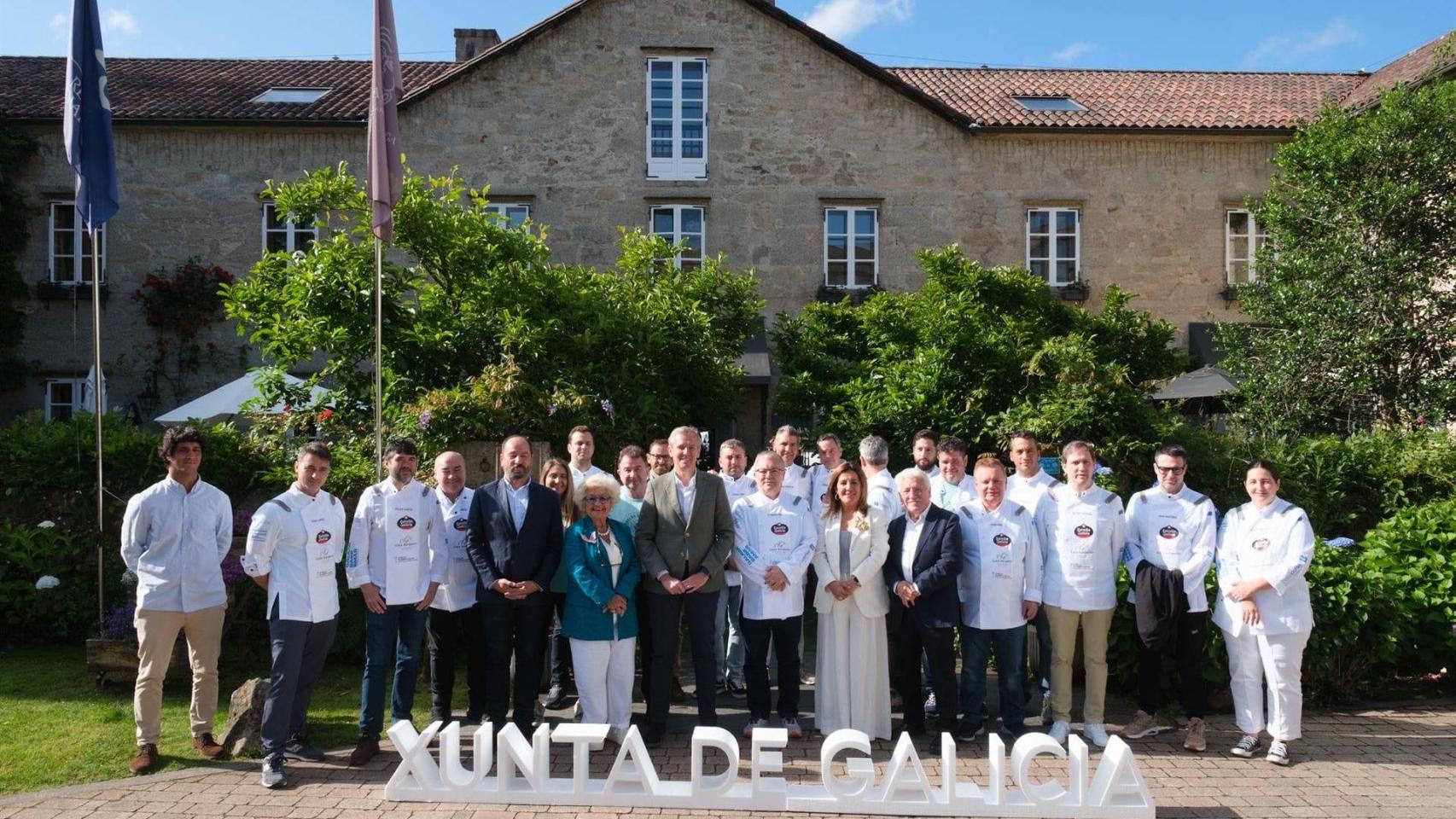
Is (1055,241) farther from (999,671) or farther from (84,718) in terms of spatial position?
(84,718)

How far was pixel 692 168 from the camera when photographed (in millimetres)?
18656

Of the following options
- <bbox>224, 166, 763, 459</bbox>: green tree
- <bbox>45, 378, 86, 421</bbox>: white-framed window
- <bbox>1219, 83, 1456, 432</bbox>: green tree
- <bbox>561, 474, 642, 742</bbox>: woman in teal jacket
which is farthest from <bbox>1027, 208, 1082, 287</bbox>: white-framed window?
<bbox>45, 378, 86, 421</bbox>: white-framed window

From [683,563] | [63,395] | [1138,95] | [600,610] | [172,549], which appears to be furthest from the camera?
[1138,95]

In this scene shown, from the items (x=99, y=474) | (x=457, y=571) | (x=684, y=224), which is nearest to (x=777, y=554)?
(x=457, y=571)

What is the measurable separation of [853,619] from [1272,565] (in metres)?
2.57

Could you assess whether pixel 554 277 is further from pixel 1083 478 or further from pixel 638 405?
pixel 1083 478

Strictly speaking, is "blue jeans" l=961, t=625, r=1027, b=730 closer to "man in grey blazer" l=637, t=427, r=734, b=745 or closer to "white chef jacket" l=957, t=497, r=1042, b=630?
"white chef jacket" l=957, t=497, r=1042, b=630

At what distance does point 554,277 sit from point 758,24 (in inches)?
382

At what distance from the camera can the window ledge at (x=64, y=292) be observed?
18438 millimetres

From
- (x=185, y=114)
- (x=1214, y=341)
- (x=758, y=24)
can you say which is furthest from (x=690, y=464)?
(x=185, y=114)

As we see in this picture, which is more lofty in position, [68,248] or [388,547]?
[68,248]

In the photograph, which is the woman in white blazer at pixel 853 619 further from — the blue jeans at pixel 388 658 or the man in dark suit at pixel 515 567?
the blue jeans at pixel 388 658

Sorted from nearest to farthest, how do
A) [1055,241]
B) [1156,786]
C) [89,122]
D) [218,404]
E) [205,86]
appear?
[1156,786] < [89,122] < [218,404] < [1055,241] < [205,86]

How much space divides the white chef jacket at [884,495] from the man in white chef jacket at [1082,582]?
1.03 meters
